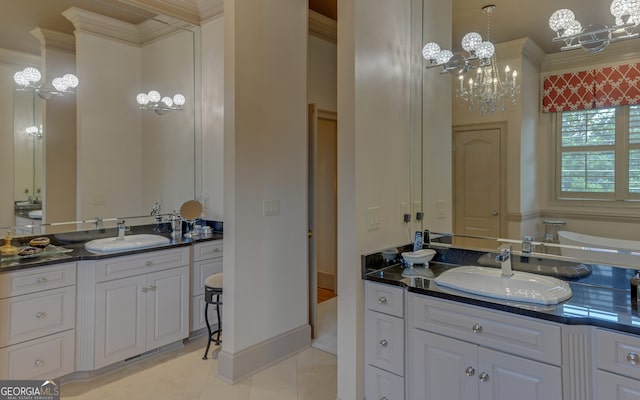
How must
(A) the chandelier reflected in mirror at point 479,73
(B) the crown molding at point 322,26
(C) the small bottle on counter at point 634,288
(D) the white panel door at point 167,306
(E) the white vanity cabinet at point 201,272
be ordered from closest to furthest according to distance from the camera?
(C) the small bottle on counter at point 634,288
(A) the chandelier reflected in mirror at point 479,73
(D) the white panel door at point 167,306
(E) the white vanity cabinet at point 201,272
(B) the crown molding at point 322,26

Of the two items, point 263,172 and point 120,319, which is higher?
point 263,172

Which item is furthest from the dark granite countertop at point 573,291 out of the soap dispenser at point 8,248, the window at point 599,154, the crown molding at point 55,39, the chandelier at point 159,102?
the crown molding at point 55,39

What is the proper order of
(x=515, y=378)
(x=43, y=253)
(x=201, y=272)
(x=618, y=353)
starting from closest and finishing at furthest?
(x=618, y=353)
(x=515, y=378)
(x=43, y=253)
(x=201, y=272)

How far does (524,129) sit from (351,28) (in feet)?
3.88

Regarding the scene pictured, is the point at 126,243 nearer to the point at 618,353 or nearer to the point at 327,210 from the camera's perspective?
the point at 327,210

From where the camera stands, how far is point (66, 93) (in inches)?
121

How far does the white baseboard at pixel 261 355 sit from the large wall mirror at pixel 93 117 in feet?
5.44

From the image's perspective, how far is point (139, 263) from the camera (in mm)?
2939

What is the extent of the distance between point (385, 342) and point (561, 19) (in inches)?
79.8

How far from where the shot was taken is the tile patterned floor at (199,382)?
2523 millimetres

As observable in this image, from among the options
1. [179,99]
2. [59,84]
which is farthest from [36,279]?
[179,99]

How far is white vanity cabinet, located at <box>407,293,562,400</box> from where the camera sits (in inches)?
63.3

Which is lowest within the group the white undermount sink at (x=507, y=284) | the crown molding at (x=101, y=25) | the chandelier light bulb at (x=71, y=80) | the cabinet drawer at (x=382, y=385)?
the cabinet drawer at (x=382, y=385)

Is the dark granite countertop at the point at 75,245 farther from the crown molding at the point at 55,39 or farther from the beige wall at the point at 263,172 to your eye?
the crown molding at the point at 55,39
